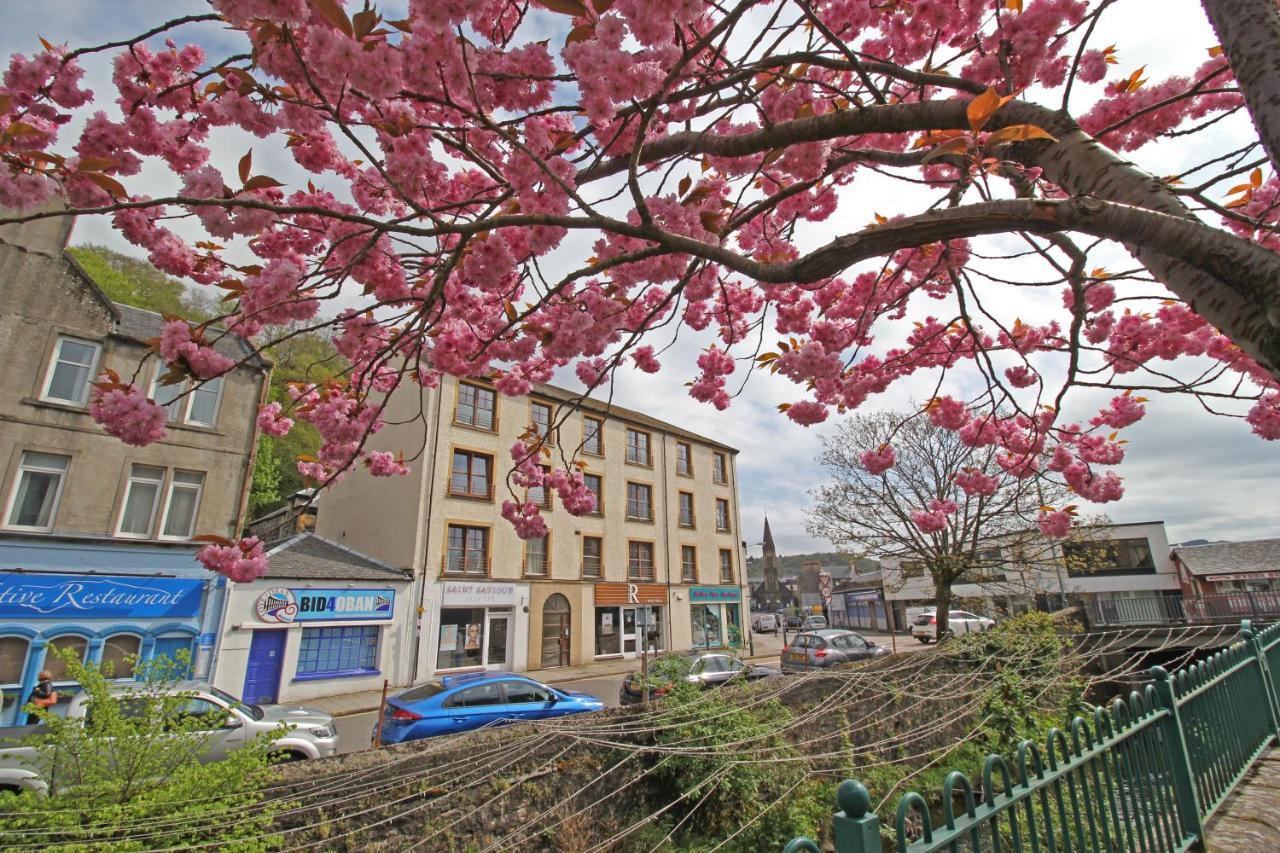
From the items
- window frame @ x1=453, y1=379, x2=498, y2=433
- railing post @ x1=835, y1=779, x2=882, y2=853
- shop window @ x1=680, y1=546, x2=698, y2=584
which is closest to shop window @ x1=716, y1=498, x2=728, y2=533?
shop window @ x1=680, y1=546, x2=698, y2=584

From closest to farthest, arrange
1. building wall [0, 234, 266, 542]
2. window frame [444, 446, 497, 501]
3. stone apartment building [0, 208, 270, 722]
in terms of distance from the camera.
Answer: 1. stone apartment building [0, 208, 270, 722]
2. building wall [0, 234, 266, 542]
3. window frame [444, 446, 497, 501]

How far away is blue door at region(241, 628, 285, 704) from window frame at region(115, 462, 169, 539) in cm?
349

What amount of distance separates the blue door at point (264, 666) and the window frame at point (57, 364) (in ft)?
22.2

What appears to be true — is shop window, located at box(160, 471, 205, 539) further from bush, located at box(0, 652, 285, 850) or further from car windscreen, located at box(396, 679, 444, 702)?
bush, located at box(0, 652, 285, 850)

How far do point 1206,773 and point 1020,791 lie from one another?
2.70 metres

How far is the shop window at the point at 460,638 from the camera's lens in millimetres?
17797

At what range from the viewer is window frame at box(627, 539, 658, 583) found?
23.8 m

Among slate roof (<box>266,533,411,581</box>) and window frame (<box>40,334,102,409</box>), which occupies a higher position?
window frame (<box>40,334,102,409</box>)

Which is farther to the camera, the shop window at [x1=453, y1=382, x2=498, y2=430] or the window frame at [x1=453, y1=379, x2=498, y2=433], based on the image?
the shop window at [x1=453, y1=382, x2=498, y2=430]

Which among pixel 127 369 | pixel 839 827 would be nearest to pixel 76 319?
pixel 127 369

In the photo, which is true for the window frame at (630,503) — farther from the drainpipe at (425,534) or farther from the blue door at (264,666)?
the blue door at (264,666)

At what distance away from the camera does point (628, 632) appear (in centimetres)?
2256

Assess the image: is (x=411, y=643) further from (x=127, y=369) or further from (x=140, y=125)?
(x=140, y=125)

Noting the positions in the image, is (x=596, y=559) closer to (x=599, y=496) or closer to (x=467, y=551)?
(x=599, y=496)
